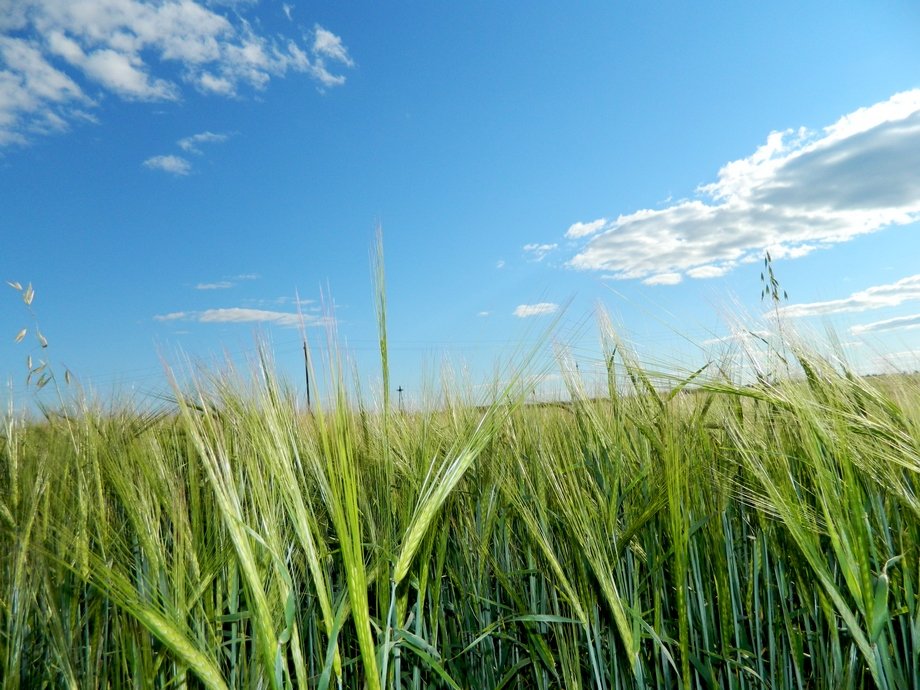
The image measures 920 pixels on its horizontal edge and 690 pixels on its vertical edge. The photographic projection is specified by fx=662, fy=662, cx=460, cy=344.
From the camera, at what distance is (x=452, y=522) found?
2.23 m

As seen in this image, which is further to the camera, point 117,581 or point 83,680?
point 83,680

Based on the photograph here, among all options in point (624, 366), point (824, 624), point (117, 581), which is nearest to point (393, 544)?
point (117, 581)

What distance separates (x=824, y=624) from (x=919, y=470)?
0.70 m

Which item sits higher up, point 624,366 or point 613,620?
point 624,366

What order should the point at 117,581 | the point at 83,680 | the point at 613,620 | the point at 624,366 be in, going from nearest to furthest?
the point at 117,581 < the point at 83,680 < the point at 613,620 < the point at 624,366

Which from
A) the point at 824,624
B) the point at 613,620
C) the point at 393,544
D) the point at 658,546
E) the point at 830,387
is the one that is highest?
the point at 830,387

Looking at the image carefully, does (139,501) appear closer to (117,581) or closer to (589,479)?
(117,581)

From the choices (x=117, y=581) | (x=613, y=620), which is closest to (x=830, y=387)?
(x=613, y=620)

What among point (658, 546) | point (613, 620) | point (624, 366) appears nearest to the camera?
point (613, 620)

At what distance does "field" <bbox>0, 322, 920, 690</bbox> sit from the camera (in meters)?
1.31

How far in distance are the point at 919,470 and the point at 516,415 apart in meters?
1.28

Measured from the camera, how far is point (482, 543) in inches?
76.4

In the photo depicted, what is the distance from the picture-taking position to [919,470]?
4.95 ft

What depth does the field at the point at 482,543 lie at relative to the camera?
1309 millimetres
